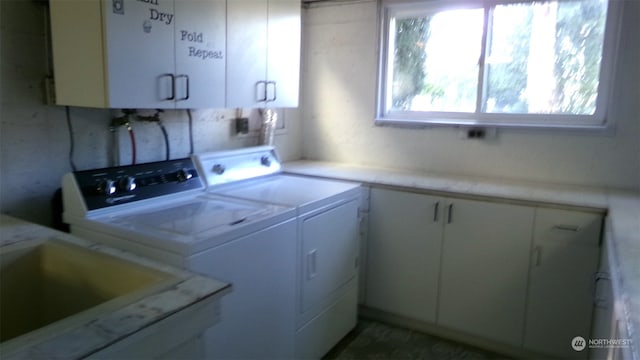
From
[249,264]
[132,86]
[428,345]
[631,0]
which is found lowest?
[428,345]

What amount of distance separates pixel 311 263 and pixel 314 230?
0.17 m

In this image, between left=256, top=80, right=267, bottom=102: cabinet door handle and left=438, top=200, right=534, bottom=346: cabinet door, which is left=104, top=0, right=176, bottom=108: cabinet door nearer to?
left=256, top=80, right=267, bottom=102: cabinet door handle

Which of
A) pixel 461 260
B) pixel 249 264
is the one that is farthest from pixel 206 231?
pixel 461 260

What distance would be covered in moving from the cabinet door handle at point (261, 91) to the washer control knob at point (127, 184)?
2.68 ft

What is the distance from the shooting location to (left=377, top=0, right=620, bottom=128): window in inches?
106

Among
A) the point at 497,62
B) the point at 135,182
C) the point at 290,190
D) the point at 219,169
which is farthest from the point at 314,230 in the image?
the point at 497,62

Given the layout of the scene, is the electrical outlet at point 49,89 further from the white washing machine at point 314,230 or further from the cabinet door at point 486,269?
the cabinet door at point 486,269

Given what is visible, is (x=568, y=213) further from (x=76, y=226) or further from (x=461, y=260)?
(x=76, y=226)

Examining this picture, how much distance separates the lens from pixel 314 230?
2.28m

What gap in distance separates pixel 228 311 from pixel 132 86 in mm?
965

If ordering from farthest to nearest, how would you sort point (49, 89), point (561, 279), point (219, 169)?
1. point (219, 169)
2. point (561, 279)
3. point (49, 89)

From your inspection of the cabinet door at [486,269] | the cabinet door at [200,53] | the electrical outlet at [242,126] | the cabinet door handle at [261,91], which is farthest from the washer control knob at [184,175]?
the cabinet door at [486,269]

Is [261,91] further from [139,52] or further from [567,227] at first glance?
[567,227]

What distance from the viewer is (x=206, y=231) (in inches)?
67.2
